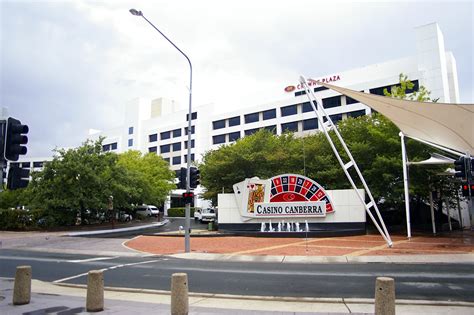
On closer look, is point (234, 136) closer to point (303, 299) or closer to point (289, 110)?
point (289, 110)

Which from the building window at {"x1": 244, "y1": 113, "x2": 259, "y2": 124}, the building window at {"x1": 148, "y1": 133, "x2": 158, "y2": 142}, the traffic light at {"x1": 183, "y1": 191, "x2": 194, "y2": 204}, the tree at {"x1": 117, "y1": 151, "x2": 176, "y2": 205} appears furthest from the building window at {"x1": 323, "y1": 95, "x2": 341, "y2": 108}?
the traffic light at {"x1": 183, "y1": 191, "x2": 194, "y2": 204}

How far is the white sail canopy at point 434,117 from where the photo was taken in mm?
15156

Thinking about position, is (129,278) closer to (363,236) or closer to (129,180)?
(363,236)

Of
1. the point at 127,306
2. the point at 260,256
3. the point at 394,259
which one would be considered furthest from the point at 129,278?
the point at 394,259

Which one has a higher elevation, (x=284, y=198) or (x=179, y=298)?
(x=284, y=198)

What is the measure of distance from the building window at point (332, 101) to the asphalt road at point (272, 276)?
46.1m

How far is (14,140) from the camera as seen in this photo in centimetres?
913

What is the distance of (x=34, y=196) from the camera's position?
34.5 m

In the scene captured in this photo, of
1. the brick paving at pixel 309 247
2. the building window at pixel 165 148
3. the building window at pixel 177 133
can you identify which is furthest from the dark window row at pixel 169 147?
the brick paving at pixel 309 247

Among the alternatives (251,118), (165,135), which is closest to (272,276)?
(251,118)

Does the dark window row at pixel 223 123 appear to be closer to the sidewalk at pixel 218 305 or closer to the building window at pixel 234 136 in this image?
the building window at pixel 234 136

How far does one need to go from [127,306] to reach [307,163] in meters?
25.6

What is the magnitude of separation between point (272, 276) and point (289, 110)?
5265 centimetres

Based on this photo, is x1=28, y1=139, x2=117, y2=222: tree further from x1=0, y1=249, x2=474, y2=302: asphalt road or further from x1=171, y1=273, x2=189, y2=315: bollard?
x1=171, y1=273, x2=189, y2=315: bollard
